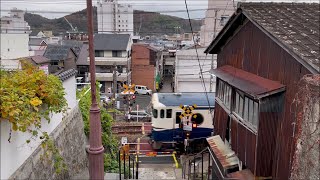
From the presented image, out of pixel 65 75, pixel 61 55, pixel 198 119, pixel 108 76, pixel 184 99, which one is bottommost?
pixel 198 119

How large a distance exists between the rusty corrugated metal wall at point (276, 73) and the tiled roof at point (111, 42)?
30720 millimetres

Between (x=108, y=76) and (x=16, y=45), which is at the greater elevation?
(x=16, y=45)

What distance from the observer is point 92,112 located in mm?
4023

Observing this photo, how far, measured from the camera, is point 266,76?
6926 mm

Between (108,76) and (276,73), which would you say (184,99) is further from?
(108,76)

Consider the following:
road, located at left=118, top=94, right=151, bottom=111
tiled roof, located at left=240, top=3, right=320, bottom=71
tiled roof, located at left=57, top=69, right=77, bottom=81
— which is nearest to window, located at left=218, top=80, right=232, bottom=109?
tiled roof, located at left=240, top=3, right=320, bottom=71

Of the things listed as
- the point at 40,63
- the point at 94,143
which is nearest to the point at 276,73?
the point at 94,143

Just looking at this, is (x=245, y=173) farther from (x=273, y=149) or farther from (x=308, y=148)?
(x=308, y=148)

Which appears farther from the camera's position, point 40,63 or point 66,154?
point 40,63

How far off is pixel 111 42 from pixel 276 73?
3412 cm

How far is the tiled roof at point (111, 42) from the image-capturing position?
1490 inches

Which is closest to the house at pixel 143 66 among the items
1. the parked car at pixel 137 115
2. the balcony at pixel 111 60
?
the balcony at pixel 111 60

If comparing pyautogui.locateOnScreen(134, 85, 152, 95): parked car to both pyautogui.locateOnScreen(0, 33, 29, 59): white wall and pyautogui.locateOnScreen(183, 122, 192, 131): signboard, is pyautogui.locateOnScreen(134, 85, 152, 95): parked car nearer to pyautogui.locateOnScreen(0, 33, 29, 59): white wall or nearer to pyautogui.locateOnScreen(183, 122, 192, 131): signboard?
pyautogui.locateOnScreen(0, 33, 29, 59): white wall

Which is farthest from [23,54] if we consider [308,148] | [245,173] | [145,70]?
[145,70]
